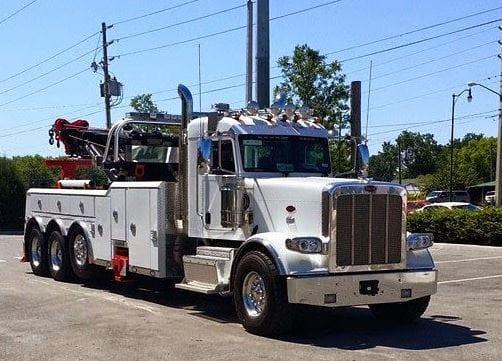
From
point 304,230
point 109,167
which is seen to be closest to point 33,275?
point 109,167

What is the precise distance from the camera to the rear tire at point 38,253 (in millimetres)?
15703

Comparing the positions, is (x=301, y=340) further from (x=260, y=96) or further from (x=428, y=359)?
(x=260, y=96)

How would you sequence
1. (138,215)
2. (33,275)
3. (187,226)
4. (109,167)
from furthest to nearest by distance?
(33,275) < (109,167) < (138,215) < (187,226)

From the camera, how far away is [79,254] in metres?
14.2

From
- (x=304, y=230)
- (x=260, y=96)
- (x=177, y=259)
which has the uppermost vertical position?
(x=260, y=96)

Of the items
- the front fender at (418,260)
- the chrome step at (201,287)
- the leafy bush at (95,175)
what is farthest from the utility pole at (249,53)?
the front fender at (418,260)

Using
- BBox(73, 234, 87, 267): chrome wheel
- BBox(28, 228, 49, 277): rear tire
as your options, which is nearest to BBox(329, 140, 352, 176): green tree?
BBox(73, 234, 87, 267): chrome wheel

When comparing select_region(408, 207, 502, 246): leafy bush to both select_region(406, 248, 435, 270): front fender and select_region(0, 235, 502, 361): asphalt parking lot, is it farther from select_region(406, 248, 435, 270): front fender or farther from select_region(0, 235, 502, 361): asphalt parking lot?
select_region(406, 248, 435, 270): front fender

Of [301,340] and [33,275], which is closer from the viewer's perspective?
[301,340]

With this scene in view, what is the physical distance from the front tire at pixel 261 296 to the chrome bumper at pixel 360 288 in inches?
8.9

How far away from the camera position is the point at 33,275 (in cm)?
1614

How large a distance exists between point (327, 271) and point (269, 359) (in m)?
1.51

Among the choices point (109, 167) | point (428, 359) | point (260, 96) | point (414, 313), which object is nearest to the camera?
A: point (428, 359)

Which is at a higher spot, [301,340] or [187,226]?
[187,226]
